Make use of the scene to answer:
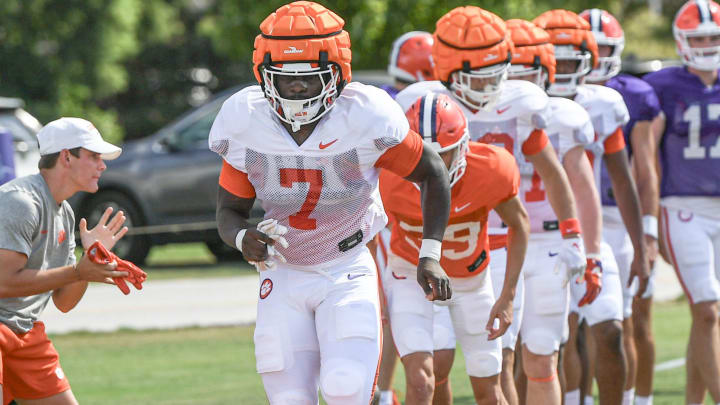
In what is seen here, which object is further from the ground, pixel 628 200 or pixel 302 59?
pixel 302 59

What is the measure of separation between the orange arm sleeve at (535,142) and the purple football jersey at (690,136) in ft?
6.29

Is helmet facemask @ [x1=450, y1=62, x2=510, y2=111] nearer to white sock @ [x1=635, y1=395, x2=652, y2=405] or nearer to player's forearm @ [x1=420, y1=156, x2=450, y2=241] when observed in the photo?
player's forearm @ [x1=420, y1=156, x2=450, y2=241]

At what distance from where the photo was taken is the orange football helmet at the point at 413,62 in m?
9.74

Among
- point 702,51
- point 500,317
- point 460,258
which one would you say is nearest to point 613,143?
point 702,51

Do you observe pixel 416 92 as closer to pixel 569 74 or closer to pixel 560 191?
pixel 560 191

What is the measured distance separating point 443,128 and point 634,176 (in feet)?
8.33

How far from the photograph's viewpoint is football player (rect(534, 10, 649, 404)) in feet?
24.2

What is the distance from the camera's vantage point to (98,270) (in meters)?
5.58

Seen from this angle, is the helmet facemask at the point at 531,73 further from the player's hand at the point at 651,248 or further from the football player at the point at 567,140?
the player's hand at the point at 651,248

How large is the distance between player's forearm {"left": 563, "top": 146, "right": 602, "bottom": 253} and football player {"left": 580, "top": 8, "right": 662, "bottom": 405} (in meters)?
0.91

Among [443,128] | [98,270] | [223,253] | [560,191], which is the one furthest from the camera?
[223,253]

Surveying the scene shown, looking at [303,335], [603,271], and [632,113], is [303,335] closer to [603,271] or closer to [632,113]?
[603,271]

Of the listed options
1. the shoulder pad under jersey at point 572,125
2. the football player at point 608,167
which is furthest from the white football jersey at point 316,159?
the football player at point 608,167

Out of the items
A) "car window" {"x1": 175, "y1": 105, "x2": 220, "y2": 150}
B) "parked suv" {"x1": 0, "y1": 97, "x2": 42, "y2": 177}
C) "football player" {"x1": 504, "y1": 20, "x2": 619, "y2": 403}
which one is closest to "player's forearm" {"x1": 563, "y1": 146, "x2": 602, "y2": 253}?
"football player" {"x1": 504, "y1": 20, "x2": 619, "y2": 403}
